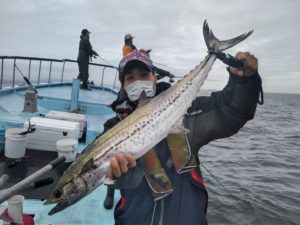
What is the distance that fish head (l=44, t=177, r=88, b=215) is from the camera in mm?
2549

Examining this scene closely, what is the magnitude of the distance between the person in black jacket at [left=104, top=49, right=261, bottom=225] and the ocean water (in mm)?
1498

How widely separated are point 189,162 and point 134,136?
568 millimetres

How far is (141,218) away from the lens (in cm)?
274

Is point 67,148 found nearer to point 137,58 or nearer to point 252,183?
point 137,58

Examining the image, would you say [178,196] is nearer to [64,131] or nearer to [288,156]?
[64,131]

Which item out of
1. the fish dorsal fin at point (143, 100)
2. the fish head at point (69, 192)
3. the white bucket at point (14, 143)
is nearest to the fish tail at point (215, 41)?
the fish dorsal fin at point (143, 100)

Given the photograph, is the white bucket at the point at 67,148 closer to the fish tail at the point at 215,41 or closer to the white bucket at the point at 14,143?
the white bucket at the point at 14,143

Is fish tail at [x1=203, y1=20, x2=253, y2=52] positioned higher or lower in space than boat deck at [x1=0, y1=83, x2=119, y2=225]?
higher

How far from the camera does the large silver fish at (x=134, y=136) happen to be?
8.49 ft

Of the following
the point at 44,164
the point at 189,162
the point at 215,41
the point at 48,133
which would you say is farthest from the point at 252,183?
the point at 189,162

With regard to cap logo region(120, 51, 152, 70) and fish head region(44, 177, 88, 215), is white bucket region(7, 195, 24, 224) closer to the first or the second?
fish head region(44, 177, 88, 215)

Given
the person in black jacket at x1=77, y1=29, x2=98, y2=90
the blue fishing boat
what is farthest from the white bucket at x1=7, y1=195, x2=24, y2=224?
the person in black jacket at x1=77, y1=29, x2=98, y2=90

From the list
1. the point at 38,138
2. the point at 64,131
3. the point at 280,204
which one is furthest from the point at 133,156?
the point at 280,204

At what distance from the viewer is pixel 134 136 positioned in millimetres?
2736
